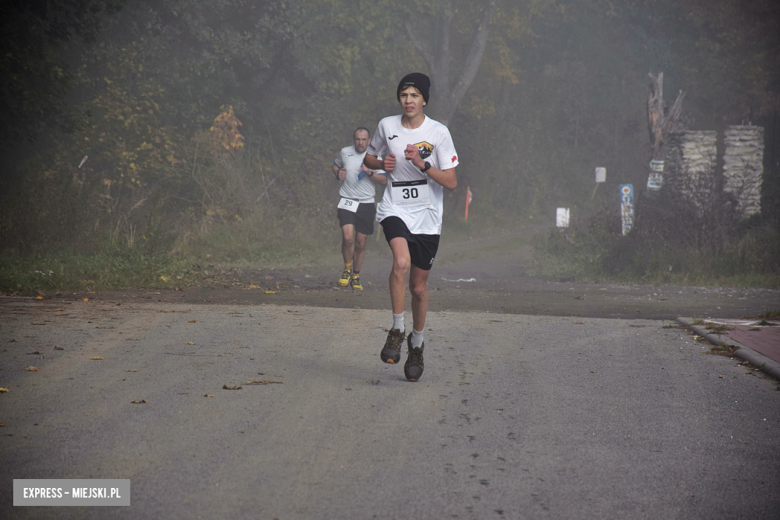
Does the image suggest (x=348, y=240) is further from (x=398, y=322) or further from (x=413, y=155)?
(x=413, y=155)

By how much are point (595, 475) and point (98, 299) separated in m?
7.70

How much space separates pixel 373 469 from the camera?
3.71 meters

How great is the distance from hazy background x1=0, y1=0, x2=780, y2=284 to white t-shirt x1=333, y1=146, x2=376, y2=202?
3.96 metres

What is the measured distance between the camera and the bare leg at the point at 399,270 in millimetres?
5738

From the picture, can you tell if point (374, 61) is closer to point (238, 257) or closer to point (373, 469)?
point (238, 257)

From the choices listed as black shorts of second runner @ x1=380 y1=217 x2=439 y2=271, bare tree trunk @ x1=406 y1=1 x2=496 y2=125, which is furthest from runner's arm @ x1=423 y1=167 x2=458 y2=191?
bare tree trunk @ x1=406 y1=1 x2=496 y2=125

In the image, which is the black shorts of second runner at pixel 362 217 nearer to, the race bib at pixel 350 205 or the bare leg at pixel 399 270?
the race bib at pixel 350 205

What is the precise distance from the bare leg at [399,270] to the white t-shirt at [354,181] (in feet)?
19.6

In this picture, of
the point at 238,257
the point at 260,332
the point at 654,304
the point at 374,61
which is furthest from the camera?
the point at 374,61

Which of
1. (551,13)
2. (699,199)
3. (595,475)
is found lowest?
(595,475)

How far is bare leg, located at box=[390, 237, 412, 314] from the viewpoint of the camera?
5.74 metres

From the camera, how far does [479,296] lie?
460 inches

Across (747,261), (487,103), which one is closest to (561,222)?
(747,261)

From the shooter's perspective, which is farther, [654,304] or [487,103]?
[487,103]
